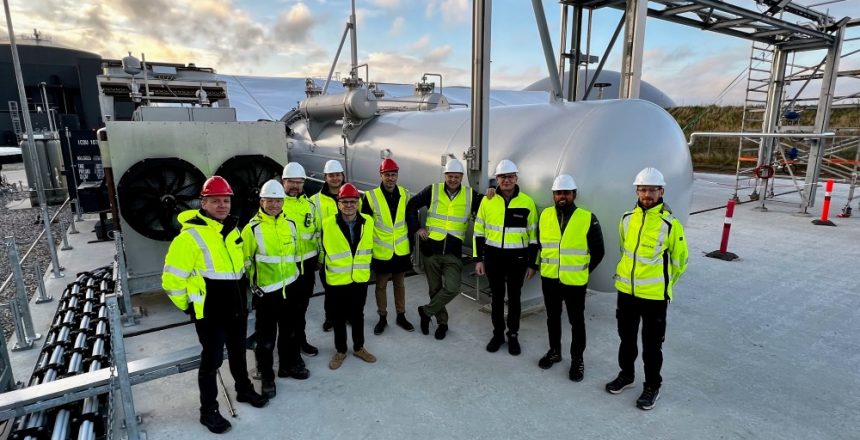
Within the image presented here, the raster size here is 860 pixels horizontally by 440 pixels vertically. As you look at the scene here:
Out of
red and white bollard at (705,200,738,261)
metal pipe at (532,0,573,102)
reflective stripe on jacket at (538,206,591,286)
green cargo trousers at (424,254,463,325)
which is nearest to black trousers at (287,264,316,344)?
green cargo trousers at (424,254,463,325)

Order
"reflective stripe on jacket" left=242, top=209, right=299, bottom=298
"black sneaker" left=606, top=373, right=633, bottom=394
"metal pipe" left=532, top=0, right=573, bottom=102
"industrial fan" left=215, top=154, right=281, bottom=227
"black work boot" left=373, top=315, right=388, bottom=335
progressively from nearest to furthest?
"reflective stripe on jacket" left=242, top=209, right=299, bottom=298 → "black sneaker" left=606, top=373, right=633, bottom=394 → "black work boot" left=373, top=315, right=388, bottom=335 → "metal pipe" left=532, top=0, right=573, bottom=102 → "industrial fan" left=215, top=154, right=281, bottom=227

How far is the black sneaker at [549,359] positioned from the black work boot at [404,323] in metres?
1.39

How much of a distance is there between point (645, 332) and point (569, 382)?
2.65 ft

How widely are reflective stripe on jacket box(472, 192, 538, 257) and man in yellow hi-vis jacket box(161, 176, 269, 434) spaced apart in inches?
84.1

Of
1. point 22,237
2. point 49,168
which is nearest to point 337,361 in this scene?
point 22,237

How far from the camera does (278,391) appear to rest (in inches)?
147

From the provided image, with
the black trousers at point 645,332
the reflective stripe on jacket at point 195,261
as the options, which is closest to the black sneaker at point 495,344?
the black trousers at point 645,332

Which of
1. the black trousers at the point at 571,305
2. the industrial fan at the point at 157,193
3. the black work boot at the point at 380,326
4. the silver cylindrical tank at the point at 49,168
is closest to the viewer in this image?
the black trousers at the point at 571,305

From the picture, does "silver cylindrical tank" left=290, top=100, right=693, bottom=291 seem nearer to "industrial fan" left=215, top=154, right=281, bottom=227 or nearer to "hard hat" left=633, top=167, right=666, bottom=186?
"hard hat" left=633, top=167, right=666, bottom=186

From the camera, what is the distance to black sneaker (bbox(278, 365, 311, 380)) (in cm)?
391

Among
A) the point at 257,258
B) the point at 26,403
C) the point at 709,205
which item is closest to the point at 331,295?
the point at 257,258

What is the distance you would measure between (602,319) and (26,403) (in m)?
4.94

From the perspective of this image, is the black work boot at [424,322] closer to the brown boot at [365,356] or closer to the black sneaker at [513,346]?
the brown boot at [365,356]

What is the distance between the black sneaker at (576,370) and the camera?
12.8ft
